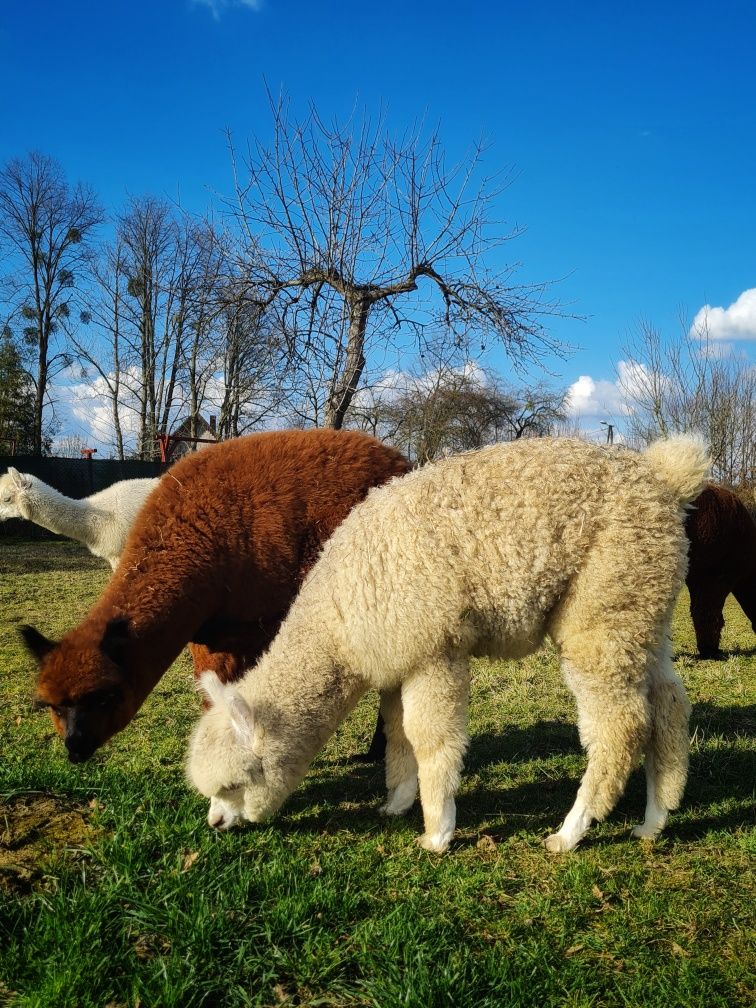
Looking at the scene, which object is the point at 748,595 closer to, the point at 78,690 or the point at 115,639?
the point at 115,639

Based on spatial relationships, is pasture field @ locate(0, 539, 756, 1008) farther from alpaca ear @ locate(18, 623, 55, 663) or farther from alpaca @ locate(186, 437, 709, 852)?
alpaca ear @ locate(18, 623, 55, 663)

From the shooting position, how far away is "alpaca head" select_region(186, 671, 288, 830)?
12.4ft

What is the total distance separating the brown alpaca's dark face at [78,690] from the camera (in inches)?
154

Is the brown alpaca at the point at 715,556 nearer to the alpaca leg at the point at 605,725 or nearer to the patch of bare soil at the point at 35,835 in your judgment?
the alpaca leg at the point at 605,725

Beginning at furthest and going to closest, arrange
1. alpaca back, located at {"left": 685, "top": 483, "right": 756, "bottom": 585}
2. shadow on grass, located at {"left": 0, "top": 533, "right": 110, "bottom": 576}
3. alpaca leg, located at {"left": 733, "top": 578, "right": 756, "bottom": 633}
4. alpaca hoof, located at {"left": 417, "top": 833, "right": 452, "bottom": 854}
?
shadow on grass, located at {"left": 0, "top": 533, "right": 110, "bottom": 576} < alpaca leg, located at {"left": 733, "top": 578, "right": 756, "bottom": 633} < alpaca back, located at {"left": 685, "top": 483, "right": 756, "bottom": 585} < alpaca hoof, located at {"left": 417, "top": 833, "right": 452, "bottom": 854}

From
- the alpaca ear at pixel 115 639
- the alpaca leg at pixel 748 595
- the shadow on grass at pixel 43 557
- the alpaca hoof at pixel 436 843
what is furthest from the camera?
the shadow on grass at pixel 43 557

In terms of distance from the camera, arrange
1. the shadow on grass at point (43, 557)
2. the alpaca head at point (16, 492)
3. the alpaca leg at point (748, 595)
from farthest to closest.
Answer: the shadow on grass at point (43, 557)
the alpaca head at point (16, 492)
the alpaca leg at point (748, 595)

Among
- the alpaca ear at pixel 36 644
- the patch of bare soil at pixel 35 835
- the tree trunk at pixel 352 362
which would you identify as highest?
the tree trunk at pixel 352 362

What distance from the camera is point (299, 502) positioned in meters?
4.91

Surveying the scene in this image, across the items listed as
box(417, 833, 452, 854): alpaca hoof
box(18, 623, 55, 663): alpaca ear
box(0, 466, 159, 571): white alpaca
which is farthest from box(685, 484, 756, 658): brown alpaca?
box(0, 466, 159, 571): white alpaca

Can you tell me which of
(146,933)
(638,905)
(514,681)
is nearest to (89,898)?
(146,933)

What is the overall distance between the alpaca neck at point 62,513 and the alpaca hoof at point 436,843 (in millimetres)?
9439

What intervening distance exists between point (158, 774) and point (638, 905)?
9.86 ft

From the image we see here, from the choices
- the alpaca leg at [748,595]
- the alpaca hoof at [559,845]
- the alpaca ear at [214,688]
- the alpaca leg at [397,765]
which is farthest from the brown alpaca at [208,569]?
the alpaca leg at [748,595]
